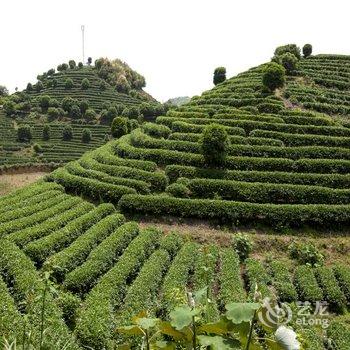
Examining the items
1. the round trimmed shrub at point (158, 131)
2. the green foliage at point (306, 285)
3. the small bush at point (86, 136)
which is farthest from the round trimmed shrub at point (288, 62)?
the small bush at point (86, 136)

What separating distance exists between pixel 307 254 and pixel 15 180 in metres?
48.0

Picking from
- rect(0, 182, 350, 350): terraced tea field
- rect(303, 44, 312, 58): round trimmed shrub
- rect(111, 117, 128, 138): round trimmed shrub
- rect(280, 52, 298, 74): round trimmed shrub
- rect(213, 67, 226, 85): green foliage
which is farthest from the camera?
rect(303, 44, 312, 58): round trimmed shrub

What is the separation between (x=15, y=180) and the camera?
2344 inches

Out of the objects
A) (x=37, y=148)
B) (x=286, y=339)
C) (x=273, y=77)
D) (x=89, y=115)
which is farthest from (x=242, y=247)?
(x=89, y=115)

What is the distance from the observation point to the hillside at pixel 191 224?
16609 mm

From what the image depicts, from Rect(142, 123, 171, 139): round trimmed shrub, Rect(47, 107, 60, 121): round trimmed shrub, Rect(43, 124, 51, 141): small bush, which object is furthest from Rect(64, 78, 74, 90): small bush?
Rect(142, 123, 171, 139): round trimmed shrub

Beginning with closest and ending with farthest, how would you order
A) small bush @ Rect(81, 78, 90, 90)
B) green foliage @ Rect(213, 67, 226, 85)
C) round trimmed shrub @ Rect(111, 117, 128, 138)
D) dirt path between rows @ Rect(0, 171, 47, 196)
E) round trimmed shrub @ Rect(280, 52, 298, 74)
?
1. round trimmed shrub @ Rect(111, 117, 128, 138)
2. round trimmed shrub @ Rect(280, 52, 298, 74)
3. dirt path between rows @ Rect(0, 171, 47, 196)
4. green foliage @ Rect(213, 67, 226, 85)
5. small bush @ Rect(81, 78, 90, 90)

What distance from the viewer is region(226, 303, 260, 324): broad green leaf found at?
152 inches

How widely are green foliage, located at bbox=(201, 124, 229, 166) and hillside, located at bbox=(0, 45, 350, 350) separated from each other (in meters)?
0.17

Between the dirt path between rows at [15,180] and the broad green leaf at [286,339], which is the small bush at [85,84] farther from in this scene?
the broad green leaf at [286,339]

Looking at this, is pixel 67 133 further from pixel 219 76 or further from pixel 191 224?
pixel 191 224

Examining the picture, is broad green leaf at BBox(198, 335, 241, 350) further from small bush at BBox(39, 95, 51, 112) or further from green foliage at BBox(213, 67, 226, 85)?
small bush at BBox(39, 95, 51, 112)

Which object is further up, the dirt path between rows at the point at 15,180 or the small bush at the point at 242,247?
the small bush at the point at 242,247

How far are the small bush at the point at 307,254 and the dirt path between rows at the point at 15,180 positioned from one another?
129 feet
